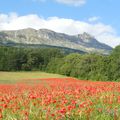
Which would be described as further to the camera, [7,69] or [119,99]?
[7,69]

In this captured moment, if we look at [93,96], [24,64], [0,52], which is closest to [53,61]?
[24,64]

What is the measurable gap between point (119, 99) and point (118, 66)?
80597 mm

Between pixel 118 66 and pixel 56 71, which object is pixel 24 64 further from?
pixel 118 66

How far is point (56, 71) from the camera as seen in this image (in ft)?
396

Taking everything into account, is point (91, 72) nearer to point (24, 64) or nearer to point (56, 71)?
point (56, 71)

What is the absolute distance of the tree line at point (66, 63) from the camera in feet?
293

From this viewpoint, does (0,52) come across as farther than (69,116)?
Yes

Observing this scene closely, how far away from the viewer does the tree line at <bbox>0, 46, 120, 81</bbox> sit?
8944 cm

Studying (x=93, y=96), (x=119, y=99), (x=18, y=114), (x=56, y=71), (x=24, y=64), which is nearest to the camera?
(x=18, y=114)

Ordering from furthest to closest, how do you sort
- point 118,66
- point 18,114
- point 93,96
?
point 118,66 < point 93,96 < point 18,114

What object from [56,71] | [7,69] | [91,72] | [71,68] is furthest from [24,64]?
[91,72]

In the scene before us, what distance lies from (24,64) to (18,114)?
12454cm

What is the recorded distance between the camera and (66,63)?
382 feet

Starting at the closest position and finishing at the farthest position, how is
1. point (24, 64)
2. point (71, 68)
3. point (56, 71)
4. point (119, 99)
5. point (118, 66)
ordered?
point (119, 99)
point (118, 66)
point (71, 68)
point (56, 71)
point (24, 64)
